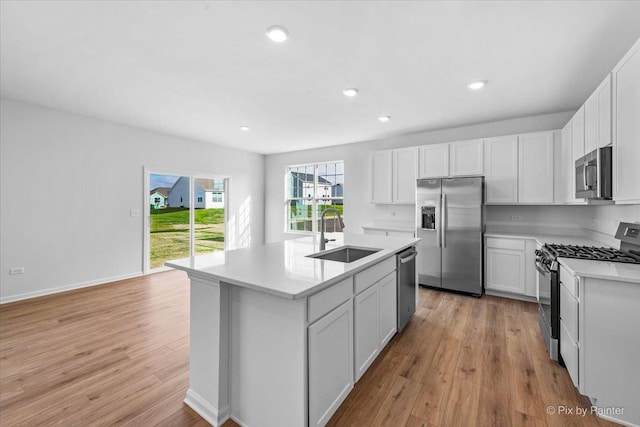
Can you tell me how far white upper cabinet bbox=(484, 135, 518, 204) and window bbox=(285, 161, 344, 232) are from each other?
294cm

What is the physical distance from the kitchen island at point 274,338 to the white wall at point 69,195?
3.59 m

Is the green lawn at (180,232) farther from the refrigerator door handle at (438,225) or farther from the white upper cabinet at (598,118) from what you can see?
the white upper cabinet at (598,118)

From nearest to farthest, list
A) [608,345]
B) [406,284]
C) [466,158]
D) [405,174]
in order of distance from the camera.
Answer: [608,345] < [406,284] < [466,158] < [405,174]

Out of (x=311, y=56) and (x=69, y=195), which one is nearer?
(x=311, y=56)

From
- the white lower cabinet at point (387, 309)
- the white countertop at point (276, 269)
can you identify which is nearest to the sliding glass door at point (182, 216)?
the white countertop at point (276, 269)

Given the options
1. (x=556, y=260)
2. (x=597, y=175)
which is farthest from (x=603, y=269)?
(x=597, y=175)

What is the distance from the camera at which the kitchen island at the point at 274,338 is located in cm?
143

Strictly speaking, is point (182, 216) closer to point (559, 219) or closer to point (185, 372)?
point (185, 372)

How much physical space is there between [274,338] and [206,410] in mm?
740

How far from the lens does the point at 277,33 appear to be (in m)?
2.13

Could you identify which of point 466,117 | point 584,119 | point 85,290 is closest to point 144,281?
point 85,290

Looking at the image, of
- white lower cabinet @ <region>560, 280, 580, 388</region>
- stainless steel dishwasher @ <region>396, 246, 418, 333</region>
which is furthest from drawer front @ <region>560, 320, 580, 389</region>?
stainless steel dishwasher @ <region>396, 246, 418, 333</region>

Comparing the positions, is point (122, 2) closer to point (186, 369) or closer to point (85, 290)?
point (186, 369)

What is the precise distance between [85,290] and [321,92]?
4.51 metres
